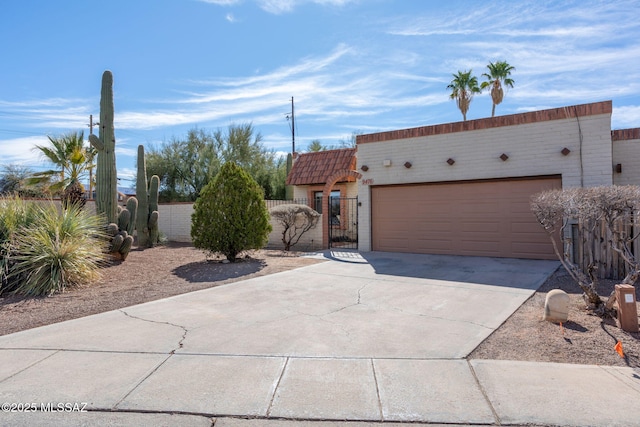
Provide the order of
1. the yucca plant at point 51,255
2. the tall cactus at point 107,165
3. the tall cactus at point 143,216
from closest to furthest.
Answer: the yucca plant at point 51,255
the tall cactus at point 107,165
the tall cactus at point 143,216

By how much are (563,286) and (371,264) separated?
4.47 m

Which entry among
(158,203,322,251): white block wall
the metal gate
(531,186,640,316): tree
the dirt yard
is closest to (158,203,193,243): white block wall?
(158,203,322,251): white block wall

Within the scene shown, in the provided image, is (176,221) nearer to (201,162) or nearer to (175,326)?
(201,162)

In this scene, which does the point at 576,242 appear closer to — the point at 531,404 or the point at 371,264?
the point at 371,264

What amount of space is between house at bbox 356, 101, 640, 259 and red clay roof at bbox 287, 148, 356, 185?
424 cm

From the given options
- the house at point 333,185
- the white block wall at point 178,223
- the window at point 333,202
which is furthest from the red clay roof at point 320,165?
the white block wall at point 178,223

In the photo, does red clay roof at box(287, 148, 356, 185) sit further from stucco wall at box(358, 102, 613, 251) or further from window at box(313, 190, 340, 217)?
stucco wall at box(358, 102, 613, 251)

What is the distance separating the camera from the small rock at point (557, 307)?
204 inches

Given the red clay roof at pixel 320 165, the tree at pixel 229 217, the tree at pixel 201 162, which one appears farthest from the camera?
the tree at pixel 201 162

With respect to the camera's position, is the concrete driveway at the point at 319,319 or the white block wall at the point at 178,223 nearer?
the concrete driveway at the point at 319,319

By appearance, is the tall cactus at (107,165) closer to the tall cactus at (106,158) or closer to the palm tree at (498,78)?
the tall cactus at (106,158)

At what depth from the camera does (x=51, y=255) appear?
7.65m

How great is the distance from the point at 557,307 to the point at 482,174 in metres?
6.93

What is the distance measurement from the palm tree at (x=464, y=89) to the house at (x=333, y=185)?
12468mm
